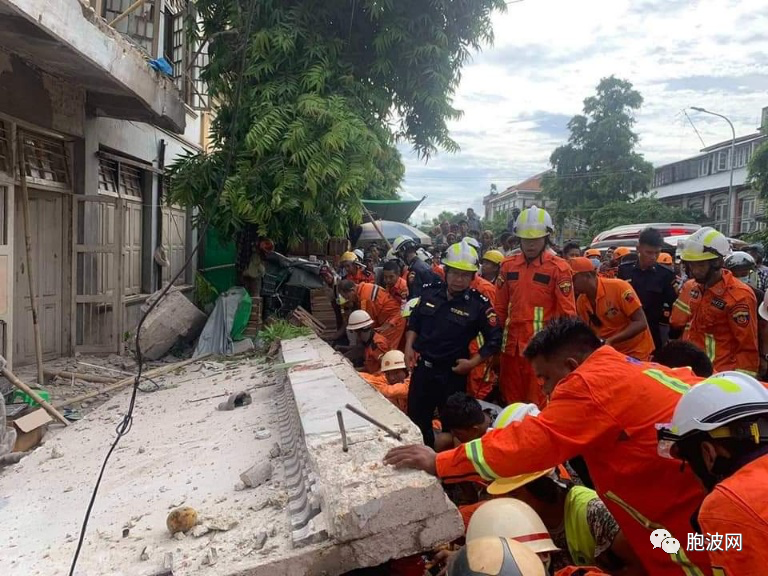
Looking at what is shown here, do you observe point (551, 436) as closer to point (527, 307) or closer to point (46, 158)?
point (527, 307)

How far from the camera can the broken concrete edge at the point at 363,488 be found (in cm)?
217

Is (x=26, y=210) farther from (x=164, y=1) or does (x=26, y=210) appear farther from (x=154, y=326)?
(x=164, y=1)

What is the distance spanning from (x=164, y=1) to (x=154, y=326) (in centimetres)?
569

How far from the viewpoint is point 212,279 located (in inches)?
464

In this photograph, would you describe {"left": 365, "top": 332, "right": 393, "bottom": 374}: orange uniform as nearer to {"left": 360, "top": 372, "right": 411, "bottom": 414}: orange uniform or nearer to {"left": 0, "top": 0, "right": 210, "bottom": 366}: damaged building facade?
{"left": 360, "top": 372, "right": 411, "bottom": 414}: orange uniform

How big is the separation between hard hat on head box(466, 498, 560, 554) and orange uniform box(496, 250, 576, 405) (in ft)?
6.74

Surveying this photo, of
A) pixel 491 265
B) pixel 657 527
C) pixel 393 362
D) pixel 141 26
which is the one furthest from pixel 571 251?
pixel 141 26

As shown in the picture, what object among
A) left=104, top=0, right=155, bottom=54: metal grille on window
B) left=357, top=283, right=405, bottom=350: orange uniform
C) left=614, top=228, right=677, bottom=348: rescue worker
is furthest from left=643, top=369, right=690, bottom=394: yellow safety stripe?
left=104, top=0, right=155, bottom=54: metal grille on window

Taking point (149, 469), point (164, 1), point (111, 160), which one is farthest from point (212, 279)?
point (149, 469)

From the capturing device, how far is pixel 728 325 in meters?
4.09

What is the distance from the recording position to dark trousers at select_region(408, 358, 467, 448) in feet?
→ 14.1

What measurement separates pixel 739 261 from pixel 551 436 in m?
4.58

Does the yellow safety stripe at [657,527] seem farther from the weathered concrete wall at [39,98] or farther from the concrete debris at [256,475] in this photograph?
the weathered concrete wall at [39,98]

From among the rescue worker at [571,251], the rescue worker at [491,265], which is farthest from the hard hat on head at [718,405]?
the rescue worker at [571,251]
